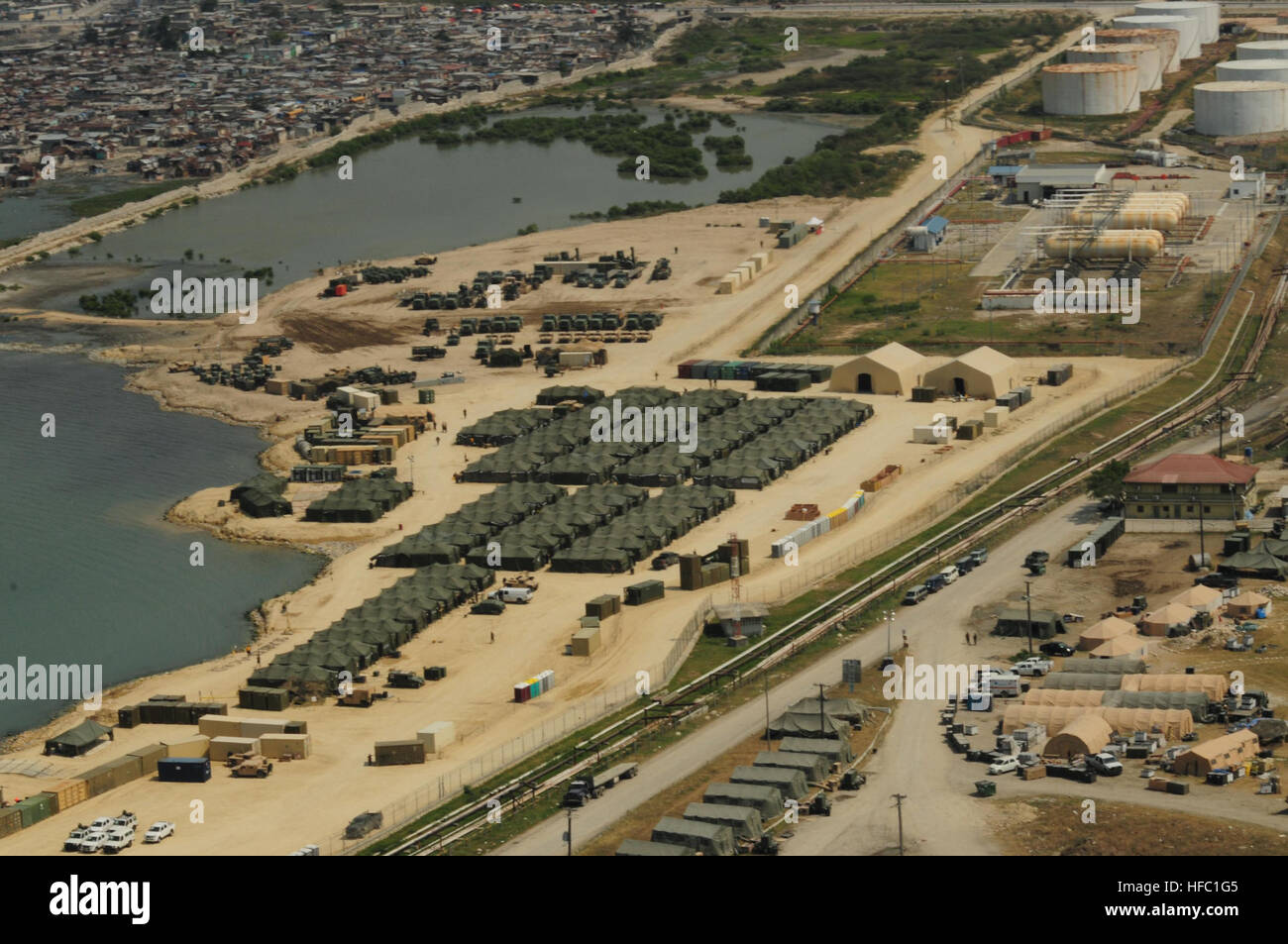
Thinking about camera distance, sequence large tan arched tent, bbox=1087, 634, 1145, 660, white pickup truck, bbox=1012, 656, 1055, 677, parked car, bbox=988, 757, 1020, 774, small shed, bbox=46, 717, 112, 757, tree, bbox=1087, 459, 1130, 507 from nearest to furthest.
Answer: parked car, bbox=988, 757, 1020, 774
small shed, bbox=46, 717, 112, 757
white pickup truck, bbox=1012, 656, 1055, 677
large tan arched tent, bbox=1087, 634, 1145, 660
tree, bbox=1087, 459, 1130, 507

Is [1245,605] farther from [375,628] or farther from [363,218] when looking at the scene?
[363,218]

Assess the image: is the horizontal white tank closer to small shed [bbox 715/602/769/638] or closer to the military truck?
small shed [bbox 715/602/769/638]

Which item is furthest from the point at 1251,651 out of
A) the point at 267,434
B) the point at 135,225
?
the point at 135,225

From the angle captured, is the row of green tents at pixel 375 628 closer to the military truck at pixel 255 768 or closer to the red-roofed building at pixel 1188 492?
the military truck at pixel 255 768

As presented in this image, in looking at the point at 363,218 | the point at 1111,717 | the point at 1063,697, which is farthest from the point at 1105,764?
the point at 363,218

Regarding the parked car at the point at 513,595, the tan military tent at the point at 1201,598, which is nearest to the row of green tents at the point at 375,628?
the parked car at the point at 513,595

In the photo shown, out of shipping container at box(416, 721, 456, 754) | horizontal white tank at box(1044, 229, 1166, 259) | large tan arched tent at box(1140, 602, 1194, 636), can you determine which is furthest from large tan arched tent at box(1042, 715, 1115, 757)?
horizontal white tank at box(1044, 229, 1166, 259)
